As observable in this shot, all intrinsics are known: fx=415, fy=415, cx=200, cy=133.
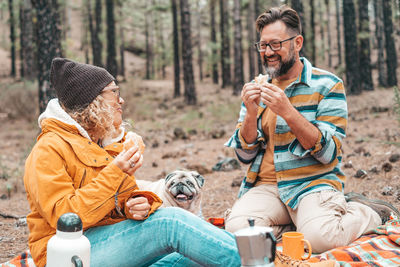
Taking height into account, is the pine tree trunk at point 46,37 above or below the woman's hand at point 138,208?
above

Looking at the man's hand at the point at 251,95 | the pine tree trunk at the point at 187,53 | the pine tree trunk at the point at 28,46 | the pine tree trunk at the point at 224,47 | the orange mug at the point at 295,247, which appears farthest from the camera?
the pine tree trunk at the point at 224,47

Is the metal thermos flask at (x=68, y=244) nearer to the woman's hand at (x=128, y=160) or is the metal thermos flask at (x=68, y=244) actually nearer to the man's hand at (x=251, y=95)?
the woman's hand at (x=128, y=160)

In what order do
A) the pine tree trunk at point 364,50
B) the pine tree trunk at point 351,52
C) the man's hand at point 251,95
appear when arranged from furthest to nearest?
the pine tree trunk at point 364,50 < the pine tree trunk at point 351,52 < the man's hand at point 251,95

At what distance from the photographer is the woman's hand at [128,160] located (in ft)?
8.20

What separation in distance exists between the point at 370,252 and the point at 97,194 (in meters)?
2.14

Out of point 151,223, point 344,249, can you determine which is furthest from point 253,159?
point 151,223

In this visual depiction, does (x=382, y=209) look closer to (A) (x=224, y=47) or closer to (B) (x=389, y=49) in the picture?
(B) (x=389, y=49)

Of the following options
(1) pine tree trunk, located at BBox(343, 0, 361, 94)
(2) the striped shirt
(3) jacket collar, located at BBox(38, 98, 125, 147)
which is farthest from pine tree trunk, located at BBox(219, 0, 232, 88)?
(3) jacket collar, located at BBox(38, 98, 125, 147)

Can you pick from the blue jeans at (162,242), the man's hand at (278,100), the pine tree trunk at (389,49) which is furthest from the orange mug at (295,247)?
the pine tree trunk at (389,49)

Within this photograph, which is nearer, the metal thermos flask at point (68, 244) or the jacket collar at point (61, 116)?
the metal thermos flask at point (68, 244)

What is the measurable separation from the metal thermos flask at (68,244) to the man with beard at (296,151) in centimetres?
178

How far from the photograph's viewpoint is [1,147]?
12234 millimetres

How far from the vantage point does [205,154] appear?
908 cm

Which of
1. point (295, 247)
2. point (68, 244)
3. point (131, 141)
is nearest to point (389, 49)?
point (295, 247)
